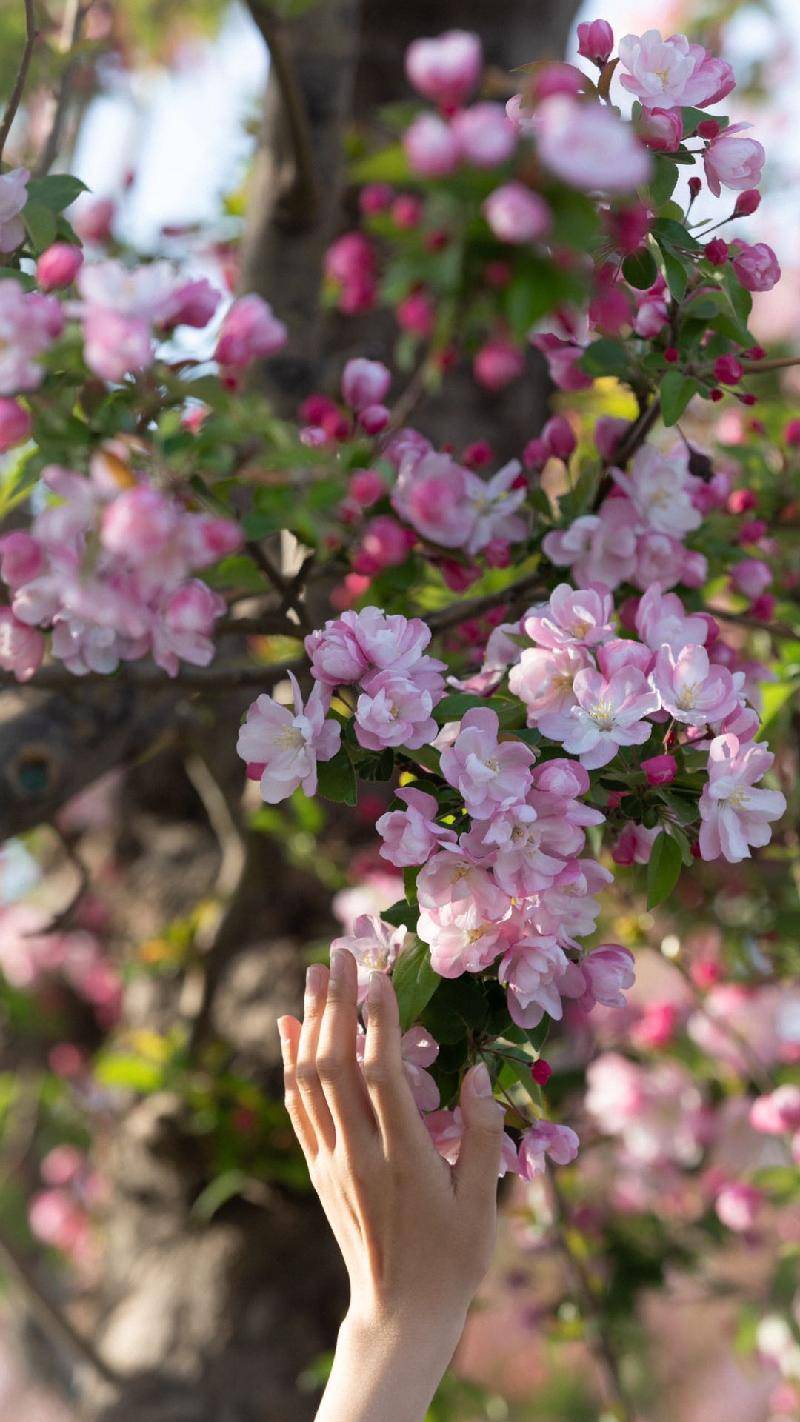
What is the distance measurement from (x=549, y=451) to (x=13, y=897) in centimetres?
195

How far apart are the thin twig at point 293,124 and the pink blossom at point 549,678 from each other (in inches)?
35.4

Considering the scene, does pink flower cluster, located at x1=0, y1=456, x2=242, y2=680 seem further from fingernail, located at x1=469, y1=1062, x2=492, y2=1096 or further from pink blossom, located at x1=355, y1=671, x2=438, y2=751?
fingernail, located at x1=469, y1=1062, x2=492, y2=1096

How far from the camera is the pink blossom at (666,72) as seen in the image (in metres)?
0.91

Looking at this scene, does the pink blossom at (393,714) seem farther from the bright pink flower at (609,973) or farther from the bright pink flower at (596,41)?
the bright pink flower at (596,41)

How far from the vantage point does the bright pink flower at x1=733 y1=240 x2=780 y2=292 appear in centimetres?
95

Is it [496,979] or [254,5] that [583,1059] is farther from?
[254,5]

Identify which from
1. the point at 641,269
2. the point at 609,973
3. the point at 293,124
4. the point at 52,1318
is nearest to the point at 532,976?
the point at 609,973

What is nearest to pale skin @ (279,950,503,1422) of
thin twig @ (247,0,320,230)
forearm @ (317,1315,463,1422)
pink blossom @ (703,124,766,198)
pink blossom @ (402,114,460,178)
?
forearm @ (317,1315,463,1422)

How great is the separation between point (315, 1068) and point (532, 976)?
184 mm

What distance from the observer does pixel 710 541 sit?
1201mm

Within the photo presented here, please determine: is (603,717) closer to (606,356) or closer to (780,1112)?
(606,356)

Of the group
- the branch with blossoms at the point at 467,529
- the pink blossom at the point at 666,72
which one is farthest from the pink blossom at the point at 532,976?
the pink blossom at the point at 666,72

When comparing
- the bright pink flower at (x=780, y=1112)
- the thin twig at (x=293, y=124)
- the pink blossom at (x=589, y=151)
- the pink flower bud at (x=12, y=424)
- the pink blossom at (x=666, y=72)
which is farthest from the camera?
the bright pink flower at (x=780, y=1112)

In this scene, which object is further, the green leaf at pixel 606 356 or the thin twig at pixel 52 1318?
the thin twig at pixel 52 1318
